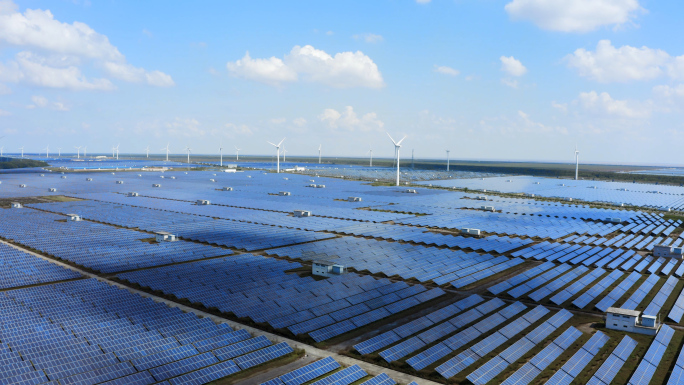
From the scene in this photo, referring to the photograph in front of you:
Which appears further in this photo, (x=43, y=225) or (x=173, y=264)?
(x=43, y=225)

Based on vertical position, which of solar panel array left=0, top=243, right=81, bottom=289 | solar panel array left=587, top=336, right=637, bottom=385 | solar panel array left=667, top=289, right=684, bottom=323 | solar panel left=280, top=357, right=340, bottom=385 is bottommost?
solar panel array left=587, top=336, right=637, bottom=385

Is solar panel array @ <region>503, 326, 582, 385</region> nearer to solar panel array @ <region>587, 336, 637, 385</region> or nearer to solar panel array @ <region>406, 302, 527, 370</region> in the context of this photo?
solar panel array @ <region>587, 336, 637, 385</region>

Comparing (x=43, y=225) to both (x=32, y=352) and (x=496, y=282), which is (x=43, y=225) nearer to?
(x=32, y=352)

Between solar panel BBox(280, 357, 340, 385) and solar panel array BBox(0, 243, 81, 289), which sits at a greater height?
solar panel array BBox(0, 243, 81, 289)

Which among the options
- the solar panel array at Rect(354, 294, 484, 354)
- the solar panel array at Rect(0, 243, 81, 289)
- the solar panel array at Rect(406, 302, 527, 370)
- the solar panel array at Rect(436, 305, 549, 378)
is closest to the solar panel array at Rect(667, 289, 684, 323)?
the solar panel array at Rect(436, 305, 549, 378)

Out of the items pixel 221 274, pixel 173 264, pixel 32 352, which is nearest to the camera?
pixel 32 352

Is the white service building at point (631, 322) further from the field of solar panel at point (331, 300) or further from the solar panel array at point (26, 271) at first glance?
the solar panel array at point (26, 271)

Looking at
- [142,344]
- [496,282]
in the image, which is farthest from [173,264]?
[496,282]
